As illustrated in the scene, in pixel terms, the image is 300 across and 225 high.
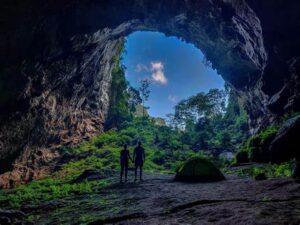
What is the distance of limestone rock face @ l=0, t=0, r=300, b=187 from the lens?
68.4ft

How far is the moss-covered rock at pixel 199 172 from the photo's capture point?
1602 cm

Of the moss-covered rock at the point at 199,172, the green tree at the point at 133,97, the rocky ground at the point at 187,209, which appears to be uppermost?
the green tree at the point at 133,97

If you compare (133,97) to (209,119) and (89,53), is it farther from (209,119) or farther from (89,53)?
(89,53)

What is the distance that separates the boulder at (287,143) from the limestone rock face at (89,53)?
831cm

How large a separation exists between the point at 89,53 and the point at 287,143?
68.9ft

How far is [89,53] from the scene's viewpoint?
3039cm

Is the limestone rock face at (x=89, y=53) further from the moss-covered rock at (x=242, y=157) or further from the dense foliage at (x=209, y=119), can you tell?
the dense foliage at (x=209, y=119)

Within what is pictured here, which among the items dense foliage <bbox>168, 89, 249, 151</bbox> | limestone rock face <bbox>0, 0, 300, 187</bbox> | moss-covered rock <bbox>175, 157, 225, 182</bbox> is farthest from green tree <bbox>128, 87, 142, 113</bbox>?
moss-covered rock <bbox>175, 157, 225, 182</bbox>

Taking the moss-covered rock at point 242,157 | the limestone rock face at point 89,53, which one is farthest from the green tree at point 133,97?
the moss-covered rock at point 242,157

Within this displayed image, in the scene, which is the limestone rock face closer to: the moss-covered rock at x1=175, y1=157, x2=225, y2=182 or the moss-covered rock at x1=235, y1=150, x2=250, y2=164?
the moss-covered rock at x1=235, y1=150, x2=250, y2=164

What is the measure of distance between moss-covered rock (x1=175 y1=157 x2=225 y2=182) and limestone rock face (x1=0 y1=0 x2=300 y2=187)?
10730 mm

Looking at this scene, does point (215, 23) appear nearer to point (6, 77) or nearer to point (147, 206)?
point (6, 77)

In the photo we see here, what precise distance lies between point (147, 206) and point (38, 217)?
3638 millimetres

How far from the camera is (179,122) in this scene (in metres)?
67.3
